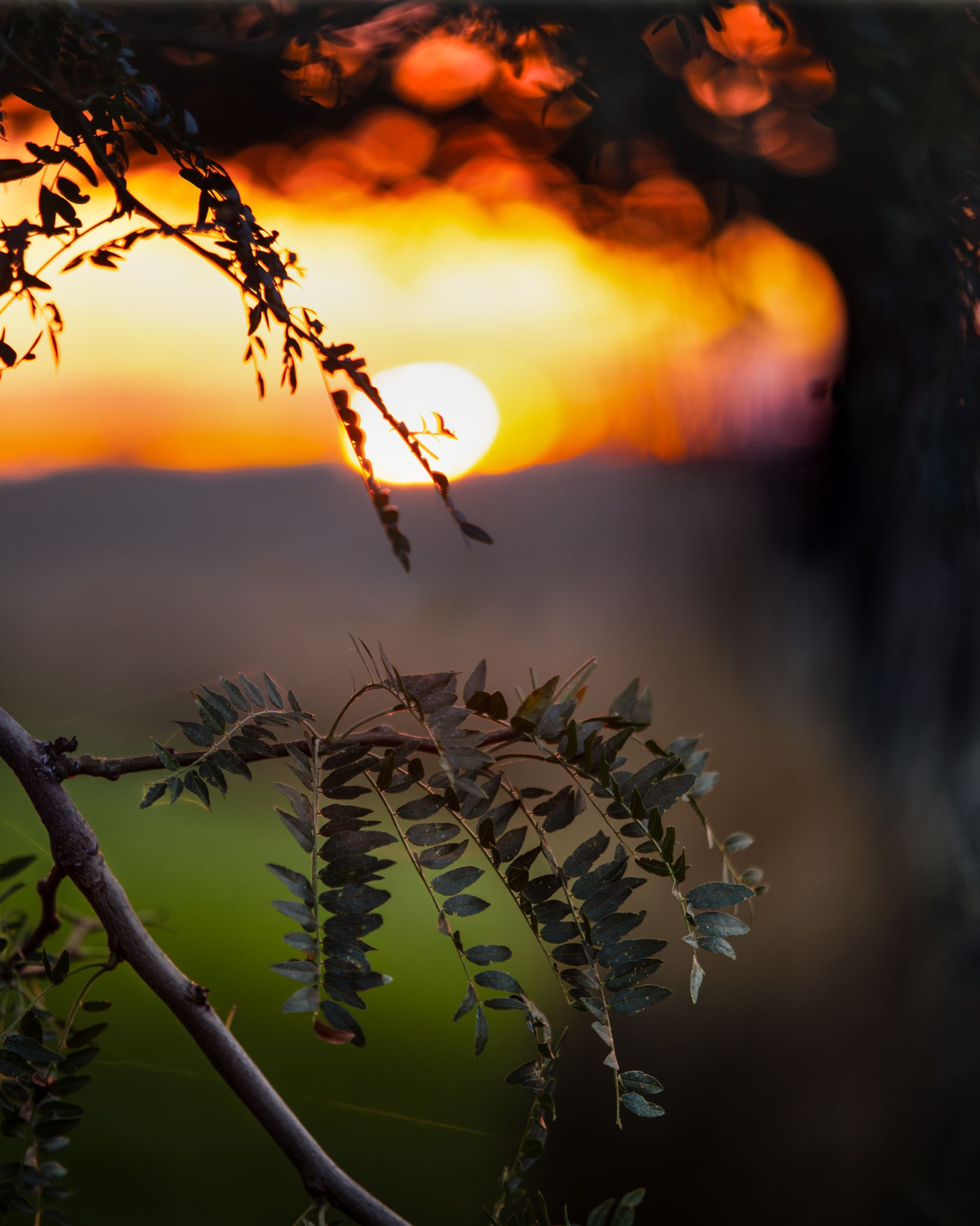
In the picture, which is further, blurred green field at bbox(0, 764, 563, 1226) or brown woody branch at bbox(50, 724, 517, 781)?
blurred green field at bbox(0, 764, 563, 1226)

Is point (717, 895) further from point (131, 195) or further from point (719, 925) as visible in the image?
point (131, 195)

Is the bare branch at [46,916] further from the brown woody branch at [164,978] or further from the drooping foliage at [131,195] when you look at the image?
the drooping foliage at [131,195]

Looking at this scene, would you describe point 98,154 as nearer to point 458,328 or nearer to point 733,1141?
point 458,328

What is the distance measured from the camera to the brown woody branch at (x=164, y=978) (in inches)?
9.9

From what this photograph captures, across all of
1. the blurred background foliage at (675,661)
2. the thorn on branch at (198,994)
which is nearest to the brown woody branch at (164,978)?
the thorn on branch at (198,994)

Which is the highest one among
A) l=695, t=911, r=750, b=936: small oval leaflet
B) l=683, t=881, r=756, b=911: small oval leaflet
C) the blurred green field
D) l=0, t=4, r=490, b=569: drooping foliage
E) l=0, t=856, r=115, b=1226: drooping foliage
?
l=0, t=4, r=490, b=569: drooping foliage

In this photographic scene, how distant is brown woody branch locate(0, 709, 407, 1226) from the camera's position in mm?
252

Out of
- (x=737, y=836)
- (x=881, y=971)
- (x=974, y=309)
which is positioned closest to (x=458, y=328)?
(x=974, y=309)

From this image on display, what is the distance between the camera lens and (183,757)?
0.26m

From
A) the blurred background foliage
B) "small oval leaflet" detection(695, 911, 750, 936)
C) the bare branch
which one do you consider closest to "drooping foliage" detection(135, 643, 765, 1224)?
"small oval leaflet" detection(695, 911, 750, 936)

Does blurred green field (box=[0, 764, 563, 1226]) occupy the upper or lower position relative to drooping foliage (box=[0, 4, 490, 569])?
lower

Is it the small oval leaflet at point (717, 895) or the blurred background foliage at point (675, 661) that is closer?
the small oval leaflet at point (717, 895)

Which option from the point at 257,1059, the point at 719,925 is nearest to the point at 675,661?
the point at 257,1059

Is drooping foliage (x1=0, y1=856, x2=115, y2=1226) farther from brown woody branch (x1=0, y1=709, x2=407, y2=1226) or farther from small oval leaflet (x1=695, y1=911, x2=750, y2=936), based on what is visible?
small oval leaflet (x1=695, y1=911, x2=750, y2=936)
